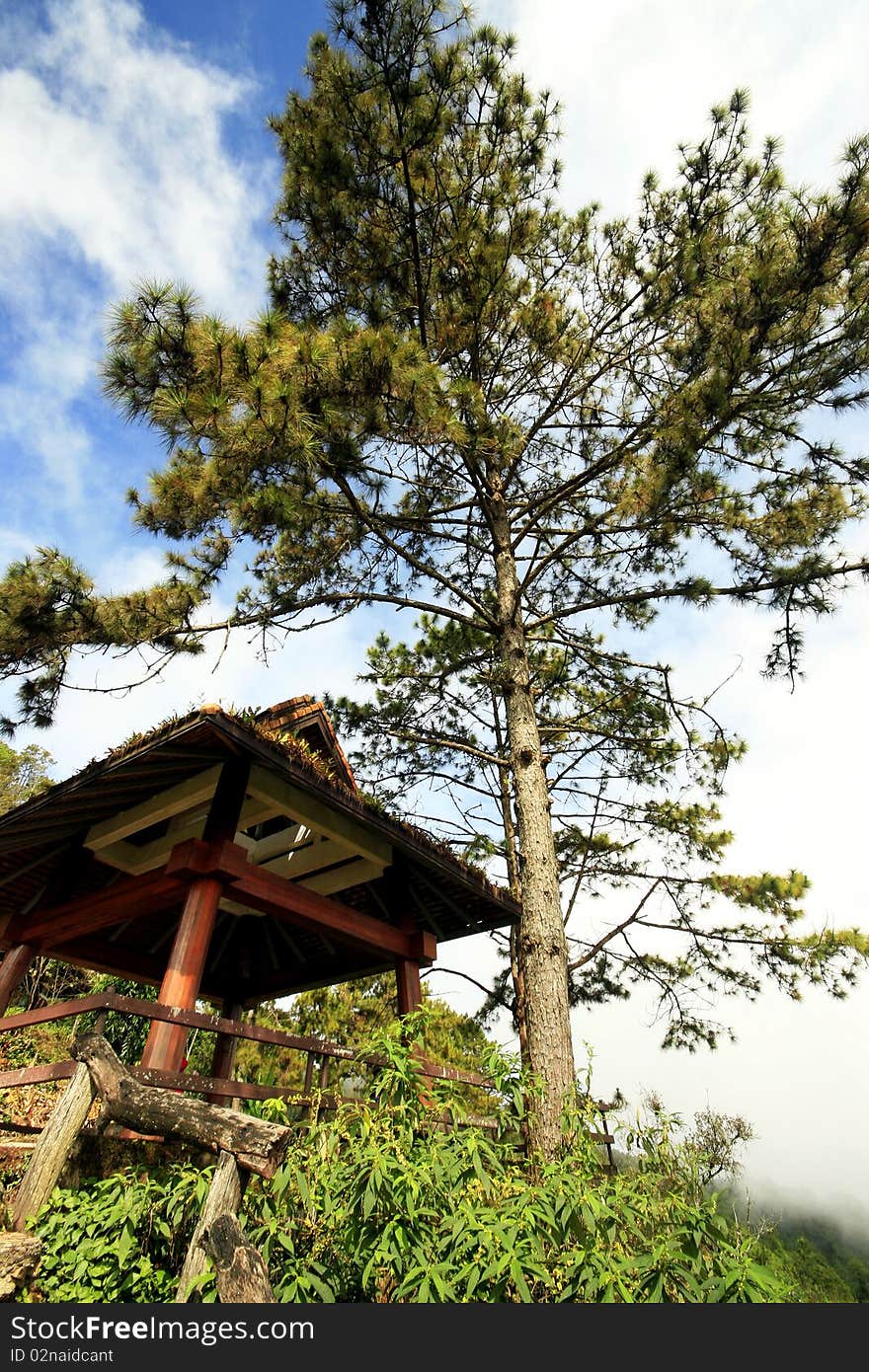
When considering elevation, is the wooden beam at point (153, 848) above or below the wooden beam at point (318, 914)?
above

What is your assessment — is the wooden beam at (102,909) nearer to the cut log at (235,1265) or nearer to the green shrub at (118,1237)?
the green shrub at (118,1237)

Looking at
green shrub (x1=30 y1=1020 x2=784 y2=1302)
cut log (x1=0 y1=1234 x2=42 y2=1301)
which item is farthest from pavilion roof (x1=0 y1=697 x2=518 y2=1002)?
cut log (x1=0 y1=1234 x2=42 y2=1301)

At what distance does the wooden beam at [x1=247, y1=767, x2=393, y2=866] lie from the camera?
654 cm

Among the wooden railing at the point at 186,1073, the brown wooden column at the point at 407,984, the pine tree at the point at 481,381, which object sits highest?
the pine tree at the point at 481,381

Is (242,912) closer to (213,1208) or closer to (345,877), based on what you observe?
(345,877)

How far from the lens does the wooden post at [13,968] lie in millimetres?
6914

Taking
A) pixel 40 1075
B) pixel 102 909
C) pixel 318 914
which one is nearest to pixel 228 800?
pixel 318 914

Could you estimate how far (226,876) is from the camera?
227 inches

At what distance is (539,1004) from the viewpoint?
6.63m

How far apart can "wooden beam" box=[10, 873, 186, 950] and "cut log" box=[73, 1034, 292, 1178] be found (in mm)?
1996

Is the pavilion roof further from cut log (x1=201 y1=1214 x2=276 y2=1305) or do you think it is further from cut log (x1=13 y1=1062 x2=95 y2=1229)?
cut log (x1=201 y1=1214 x2=276 y2=1305)

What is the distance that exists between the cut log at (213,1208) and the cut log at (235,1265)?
91mm

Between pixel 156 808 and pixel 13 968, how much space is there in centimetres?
215

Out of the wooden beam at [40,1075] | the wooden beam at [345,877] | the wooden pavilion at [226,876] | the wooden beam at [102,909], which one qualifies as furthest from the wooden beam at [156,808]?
the wooden beam at [40,1075]
